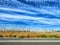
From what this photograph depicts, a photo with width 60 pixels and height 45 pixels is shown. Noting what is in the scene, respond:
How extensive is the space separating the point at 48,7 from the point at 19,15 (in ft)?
0.96

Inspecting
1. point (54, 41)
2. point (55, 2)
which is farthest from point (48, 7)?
point (54, 41)

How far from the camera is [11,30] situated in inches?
158

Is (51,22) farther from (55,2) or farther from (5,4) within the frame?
(5,4)

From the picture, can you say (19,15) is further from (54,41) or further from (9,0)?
(54,41)

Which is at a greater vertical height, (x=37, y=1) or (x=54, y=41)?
(x=37, y=1)

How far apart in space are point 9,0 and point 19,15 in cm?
18

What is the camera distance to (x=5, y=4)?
4.05 metres

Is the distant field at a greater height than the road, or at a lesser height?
greater

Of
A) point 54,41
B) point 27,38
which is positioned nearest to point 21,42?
point 27,38

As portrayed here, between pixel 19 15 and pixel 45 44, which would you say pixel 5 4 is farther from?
pixel 45 44

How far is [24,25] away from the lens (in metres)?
4.03

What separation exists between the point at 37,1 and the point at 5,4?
1.03 ft

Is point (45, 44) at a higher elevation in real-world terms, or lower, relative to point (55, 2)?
lower

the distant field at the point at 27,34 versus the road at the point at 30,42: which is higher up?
the distant field at the point at 27,34
